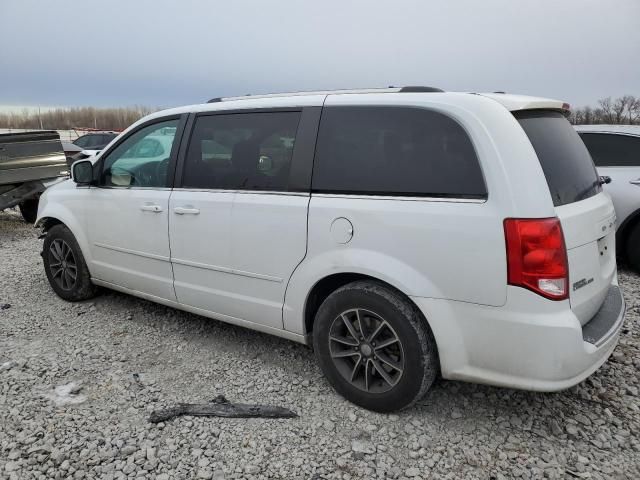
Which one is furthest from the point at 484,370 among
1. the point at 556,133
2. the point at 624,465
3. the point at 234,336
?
the point at 234,336

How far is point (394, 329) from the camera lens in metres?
2.71

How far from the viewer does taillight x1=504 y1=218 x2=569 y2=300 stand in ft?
7.62

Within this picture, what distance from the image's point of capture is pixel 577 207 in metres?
2.59

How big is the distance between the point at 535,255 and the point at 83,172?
3.65 m

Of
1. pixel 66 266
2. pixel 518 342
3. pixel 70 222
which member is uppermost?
pixel 70 222

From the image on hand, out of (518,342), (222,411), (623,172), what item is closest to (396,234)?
(518,342)

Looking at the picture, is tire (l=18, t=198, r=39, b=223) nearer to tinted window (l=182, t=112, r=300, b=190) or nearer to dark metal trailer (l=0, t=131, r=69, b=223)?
dark metal trailer (l=0, t=131, r=69, b=223)

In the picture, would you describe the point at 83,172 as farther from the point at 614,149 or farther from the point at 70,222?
the point at 614,149

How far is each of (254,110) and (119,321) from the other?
2.24 m

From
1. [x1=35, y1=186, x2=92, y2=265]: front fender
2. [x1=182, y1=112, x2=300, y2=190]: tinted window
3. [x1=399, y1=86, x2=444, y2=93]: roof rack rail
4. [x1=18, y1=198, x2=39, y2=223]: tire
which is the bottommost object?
[x1=18, y1=198, x2=39, y2=223]: tire

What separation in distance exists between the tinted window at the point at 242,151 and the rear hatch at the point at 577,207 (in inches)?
55.1

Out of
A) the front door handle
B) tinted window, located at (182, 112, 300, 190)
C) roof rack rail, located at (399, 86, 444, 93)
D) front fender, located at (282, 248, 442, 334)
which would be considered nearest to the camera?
front fender, located at (282, 248, 442, 334)

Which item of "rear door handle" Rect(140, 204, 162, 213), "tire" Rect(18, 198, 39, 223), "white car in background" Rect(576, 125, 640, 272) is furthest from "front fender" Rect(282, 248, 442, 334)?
"tire" Rect(18, 198, 39, 223)

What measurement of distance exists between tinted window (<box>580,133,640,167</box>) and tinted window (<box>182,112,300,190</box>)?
438 cm
